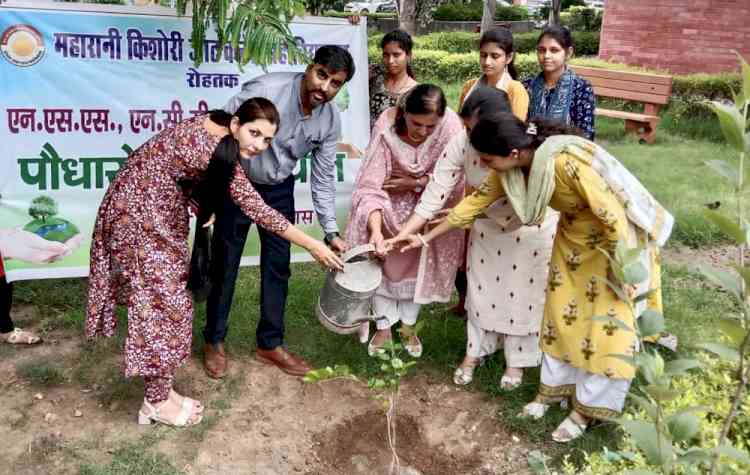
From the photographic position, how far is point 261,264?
3525 millimetres

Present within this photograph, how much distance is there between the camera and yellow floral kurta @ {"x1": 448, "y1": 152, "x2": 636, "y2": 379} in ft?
8.71

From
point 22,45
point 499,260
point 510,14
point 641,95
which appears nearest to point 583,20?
point 510,14

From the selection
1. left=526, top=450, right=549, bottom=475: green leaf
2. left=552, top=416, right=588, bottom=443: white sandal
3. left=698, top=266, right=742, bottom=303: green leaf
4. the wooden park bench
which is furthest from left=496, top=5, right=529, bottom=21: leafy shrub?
left=698, top=266, right=742, bottom=303: green leaf

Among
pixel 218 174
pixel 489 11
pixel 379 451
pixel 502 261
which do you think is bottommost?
pixel 379 451

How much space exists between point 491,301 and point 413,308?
53 cm

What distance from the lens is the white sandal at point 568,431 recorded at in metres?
3.08

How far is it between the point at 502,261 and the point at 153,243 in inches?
61.1

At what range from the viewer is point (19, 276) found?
12.5ft

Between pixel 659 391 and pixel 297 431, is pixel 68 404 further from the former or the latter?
pixel 659 391

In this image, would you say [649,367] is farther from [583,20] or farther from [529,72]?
[583,20]

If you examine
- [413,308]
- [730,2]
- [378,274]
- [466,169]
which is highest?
[730,2]

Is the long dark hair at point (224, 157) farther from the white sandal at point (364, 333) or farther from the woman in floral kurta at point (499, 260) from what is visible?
the white sandal at point (364, 333)

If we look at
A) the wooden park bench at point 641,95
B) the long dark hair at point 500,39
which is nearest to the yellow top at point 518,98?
the long dark hair at point 500,39

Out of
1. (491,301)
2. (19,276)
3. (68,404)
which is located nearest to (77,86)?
(19,276)
